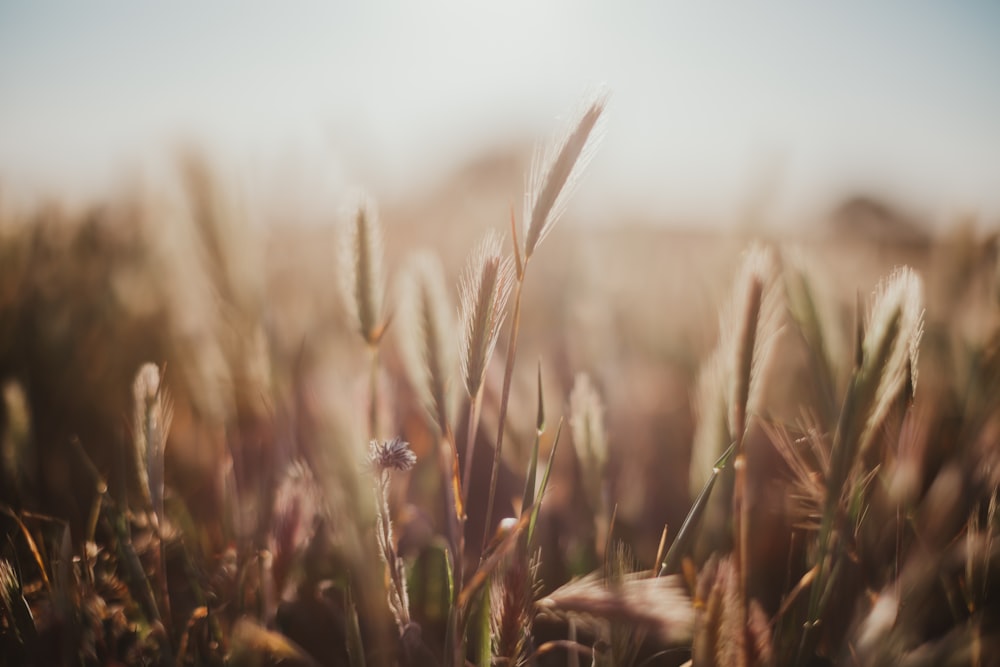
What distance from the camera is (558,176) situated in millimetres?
485

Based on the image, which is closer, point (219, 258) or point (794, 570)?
point (219, 258)

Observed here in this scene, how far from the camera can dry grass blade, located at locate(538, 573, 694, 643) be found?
1.34ft

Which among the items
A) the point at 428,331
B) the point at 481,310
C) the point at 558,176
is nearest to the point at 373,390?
the point at 428,331

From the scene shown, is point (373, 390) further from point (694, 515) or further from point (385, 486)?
point (694, 515)

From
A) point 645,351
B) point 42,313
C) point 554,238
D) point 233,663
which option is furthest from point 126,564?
point 554,238

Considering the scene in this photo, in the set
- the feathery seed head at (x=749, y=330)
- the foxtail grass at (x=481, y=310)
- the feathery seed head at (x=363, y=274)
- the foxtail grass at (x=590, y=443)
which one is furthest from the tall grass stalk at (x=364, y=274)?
the feathery seed head at (x=749, y=330)

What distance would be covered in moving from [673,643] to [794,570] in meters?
0.27

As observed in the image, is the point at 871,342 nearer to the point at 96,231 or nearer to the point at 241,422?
the point at 241,422

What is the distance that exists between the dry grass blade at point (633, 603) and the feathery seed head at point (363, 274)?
1.07ft

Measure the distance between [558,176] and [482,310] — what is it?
134 mm

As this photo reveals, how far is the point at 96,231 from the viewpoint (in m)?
2.05

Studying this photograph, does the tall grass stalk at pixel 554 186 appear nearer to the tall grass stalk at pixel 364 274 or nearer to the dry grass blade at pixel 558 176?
the dry grass blade at pixel 558 176

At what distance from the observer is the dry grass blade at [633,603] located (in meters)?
0.41

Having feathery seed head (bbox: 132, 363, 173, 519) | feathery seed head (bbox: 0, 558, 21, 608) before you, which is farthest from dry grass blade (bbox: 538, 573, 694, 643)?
feathery seed head (bbox: 0, 558, 21, 608)
